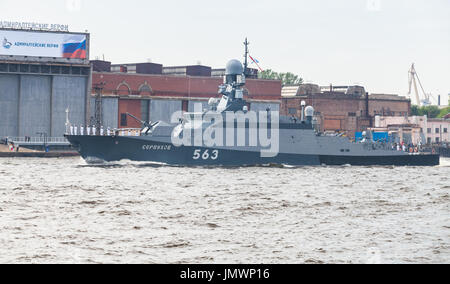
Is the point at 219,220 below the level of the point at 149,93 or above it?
below

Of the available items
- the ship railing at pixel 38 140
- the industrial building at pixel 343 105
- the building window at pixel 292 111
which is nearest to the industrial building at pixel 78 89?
the ship railing at pixel 38 140

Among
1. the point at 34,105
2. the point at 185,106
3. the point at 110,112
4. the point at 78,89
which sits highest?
the point at 78,89

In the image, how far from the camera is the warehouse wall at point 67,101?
6669 cm

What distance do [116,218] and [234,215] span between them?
162 inches

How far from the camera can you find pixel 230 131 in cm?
4588

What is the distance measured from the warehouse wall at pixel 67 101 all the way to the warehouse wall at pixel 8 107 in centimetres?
390

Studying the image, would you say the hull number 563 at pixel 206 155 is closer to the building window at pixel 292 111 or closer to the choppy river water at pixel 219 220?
the choppy river water at pixel 219 220

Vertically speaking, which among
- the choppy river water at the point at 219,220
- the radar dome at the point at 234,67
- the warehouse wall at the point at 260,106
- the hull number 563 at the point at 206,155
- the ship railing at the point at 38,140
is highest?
the radar dome at the point at 234,67

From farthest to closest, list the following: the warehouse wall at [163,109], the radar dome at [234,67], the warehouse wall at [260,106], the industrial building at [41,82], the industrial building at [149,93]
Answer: the warehouse wall at [260,106] < the warehouse wall at [163,109] < the industrial building at [149,93] < the industrial building at [41,82] < the radar dome at [234,67]

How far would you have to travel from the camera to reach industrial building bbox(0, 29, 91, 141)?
6544cm

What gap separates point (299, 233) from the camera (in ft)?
60.8

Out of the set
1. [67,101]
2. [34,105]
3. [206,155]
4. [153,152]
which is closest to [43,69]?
[34,105]

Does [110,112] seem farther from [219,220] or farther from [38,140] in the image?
[219,220]

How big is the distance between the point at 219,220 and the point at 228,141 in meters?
25.6
